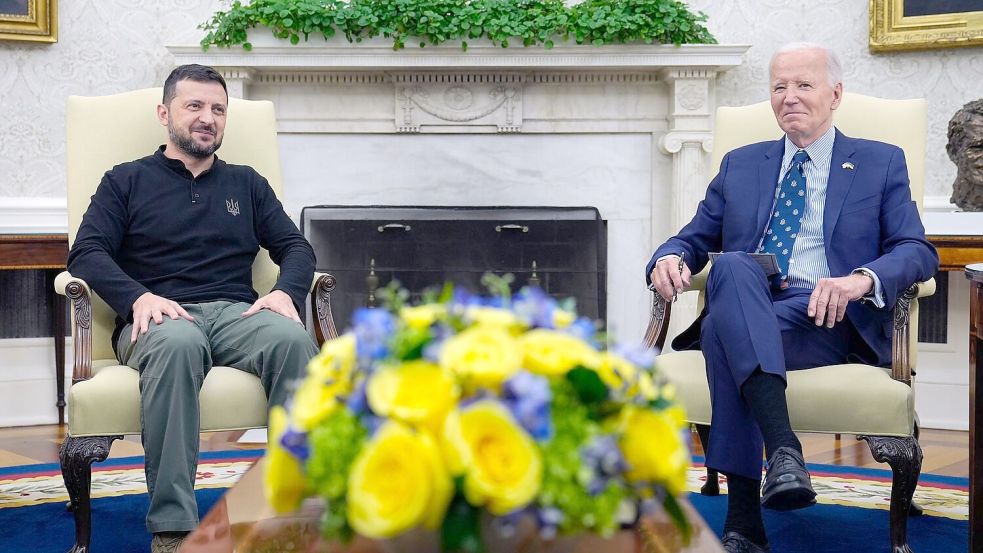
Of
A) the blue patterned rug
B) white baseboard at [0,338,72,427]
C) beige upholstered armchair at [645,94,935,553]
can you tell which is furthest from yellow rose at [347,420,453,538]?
white baseboard at [0,338,72,427]

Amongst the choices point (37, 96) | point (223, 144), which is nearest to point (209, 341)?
point (223, 144)

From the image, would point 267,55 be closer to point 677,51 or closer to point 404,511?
point 677,51

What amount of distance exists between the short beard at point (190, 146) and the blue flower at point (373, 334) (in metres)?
1.72

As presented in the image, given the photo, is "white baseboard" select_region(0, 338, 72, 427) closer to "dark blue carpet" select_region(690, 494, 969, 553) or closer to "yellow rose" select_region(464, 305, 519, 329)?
"dark blue carpet" select_region(690, 494, 969, 553)

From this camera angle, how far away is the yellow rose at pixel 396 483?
2.41 ft

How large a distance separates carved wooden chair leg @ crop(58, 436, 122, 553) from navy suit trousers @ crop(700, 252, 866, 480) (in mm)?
1284

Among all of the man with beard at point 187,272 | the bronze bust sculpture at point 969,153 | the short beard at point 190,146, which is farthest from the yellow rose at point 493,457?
the bronze bust sculpture at point 969,153

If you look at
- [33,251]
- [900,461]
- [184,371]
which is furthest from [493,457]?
[33,251]

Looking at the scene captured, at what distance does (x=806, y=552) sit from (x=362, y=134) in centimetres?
262

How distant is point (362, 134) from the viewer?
4.05 meters

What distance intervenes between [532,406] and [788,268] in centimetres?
166

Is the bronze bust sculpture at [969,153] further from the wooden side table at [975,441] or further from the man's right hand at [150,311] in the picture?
the man's right hand at [150,311]

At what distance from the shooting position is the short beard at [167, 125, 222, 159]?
7.90 ft

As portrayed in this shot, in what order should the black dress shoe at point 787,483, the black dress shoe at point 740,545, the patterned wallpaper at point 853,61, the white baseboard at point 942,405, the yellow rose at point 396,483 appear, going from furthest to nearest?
the patterned wallpaper at point 853,61 < the white baseboard at point 942,405 < the black dress shoe at point 740,545 < the black dress shoe at point 787,483 < the yellow rose at point 396,483
